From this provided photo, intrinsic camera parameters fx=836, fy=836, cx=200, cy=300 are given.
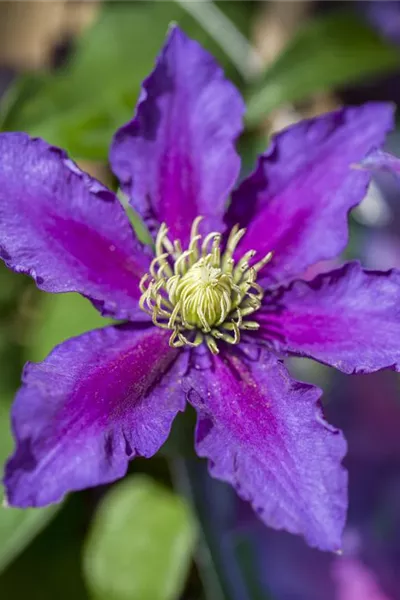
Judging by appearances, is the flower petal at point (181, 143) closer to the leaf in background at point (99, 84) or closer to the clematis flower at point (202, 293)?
the clematis flower at point (202, 293)

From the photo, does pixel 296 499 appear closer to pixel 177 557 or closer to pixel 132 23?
pixel 177 557

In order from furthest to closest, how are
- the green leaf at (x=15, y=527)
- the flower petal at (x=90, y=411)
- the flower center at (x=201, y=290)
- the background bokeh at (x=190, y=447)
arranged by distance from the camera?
the background bokeh at (x=190, y=447), the green leaf at (x=15, y=527), the flower center at (x=201, y=290), the flower petal at (x=90, y=411)

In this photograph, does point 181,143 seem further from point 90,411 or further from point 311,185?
point 90,411

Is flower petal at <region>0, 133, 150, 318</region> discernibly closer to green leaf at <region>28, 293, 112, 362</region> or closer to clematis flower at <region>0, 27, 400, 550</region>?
clematis flower at <region>0, 27, 400, 550</region>

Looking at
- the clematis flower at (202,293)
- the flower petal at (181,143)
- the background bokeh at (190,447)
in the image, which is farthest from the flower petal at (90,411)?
the background bokeh at (190,447)

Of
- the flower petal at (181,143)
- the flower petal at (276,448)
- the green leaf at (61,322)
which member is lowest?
the flower petal at (276,448)

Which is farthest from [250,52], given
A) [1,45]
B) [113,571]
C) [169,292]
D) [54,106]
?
[113,571]
